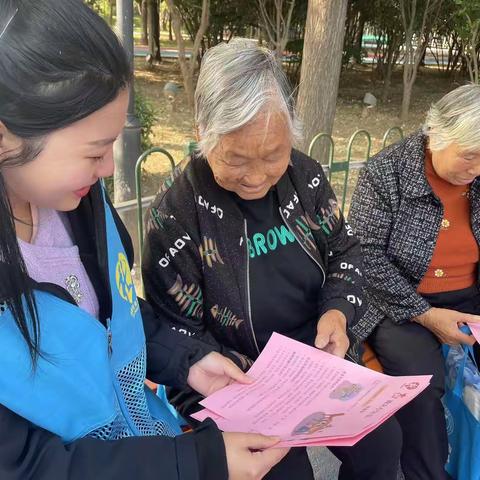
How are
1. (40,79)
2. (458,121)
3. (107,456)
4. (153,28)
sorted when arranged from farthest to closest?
(153,28) < (458,121) < (107,456) < (40,79)

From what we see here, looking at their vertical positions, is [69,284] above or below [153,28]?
above

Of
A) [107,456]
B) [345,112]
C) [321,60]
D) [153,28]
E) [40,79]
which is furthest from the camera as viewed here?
[153,28]

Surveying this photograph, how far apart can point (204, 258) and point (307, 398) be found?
527mm

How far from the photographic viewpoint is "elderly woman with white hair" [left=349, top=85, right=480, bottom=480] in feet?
7.20

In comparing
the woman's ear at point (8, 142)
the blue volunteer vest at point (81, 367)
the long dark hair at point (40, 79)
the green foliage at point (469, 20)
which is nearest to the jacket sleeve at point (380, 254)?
the blue volunteer vest at point (81, 367)

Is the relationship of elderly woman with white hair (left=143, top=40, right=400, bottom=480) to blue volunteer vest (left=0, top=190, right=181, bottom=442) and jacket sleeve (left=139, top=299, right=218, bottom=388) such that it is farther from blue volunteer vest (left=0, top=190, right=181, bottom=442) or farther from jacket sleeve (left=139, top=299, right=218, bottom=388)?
blue volunteer vest (left=0, top=190, right=181, bottom=442)

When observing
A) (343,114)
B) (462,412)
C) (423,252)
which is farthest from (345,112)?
(462,412)

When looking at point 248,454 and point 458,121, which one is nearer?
point 248,454

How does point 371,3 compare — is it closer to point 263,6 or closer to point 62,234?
point 263,6

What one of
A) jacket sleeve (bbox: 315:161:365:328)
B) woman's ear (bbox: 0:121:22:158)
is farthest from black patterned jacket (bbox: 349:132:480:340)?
woman's ear (bbox: 0:121:22:158)

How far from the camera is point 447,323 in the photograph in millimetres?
2248

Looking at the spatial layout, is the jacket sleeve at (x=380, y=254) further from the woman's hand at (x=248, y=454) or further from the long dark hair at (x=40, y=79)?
the long dark hair at (x=40, y=79)

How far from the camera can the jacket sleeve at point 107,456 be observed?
105cm

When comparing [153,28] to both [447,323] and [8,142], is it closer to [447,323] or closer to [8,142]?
[447,323]
